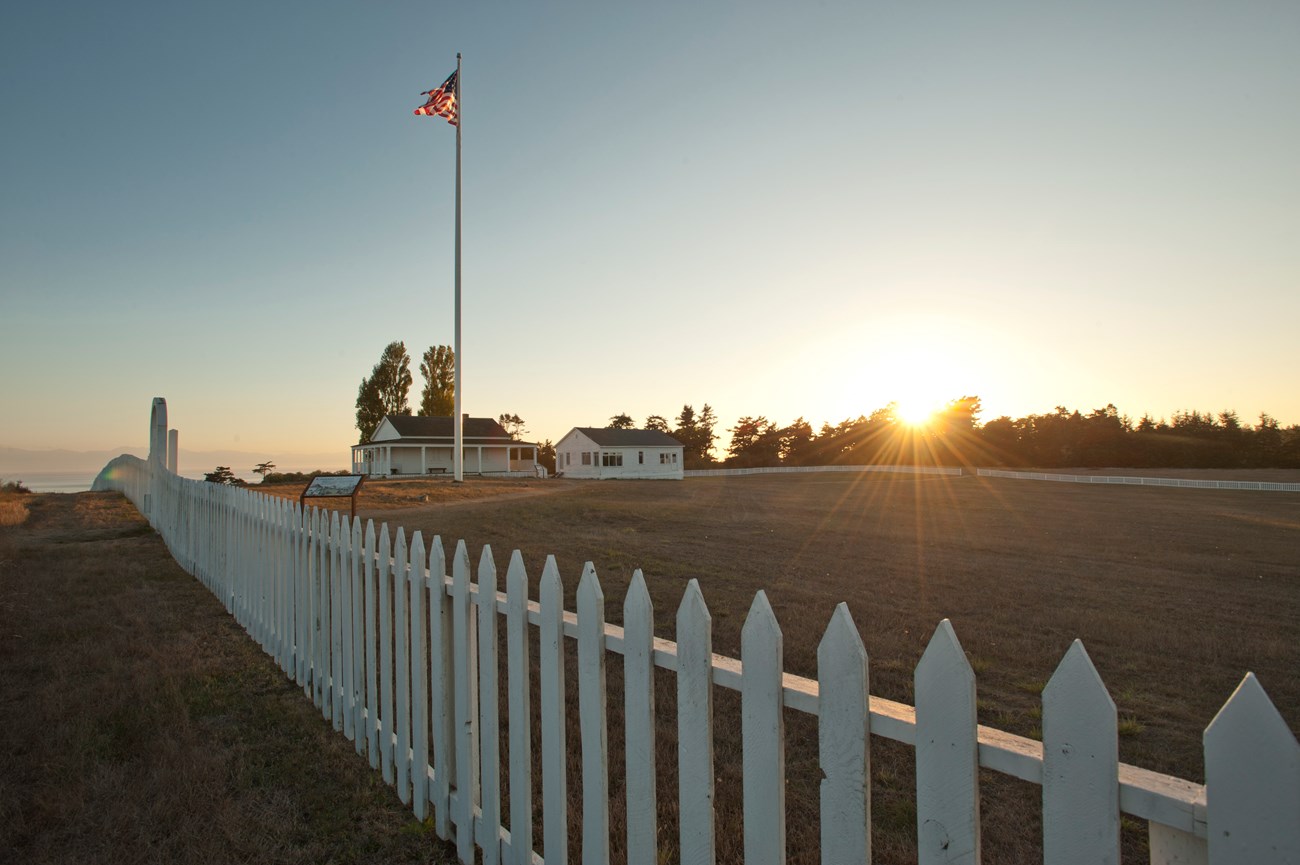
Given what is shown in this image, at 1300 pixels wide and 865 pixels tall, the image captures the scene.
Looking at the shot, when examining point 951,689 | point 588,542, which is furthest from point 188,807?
point 588,542

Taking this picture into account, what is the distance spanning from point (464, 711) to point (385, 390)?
56562 mm

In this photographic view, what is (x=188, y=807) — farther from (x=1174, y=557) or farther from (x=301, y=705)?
(x=1174, y=557)

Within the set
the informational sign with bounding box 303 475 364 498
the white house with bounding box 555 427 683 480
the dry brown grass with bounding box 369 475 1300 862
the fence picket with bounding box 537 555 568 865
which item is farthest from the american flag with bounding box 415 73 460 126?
the white house with bounding box 555 427 683 480

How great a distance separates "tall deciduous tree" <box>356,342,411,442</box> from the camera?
55.1 metres

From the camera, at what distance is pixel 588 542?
11898 millimetres

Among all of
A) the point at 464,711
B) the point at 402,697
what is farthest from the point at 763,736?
the point at 402,697

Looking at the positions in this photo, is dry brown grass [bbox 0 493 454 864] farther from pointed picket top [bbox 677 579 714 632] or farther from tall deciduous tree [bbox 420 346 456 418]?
tall deciduous tree [bbox 420 346 456 418]

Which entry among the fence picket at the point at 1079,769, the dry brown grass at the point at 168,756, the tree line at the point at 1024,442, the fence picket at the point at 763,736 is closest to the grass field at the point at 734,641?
the dry brown grass at the point at 168,756

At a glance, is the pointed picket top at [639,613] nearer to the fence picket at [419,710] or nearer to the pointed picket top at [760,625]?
the pointed picket top at [760,625]

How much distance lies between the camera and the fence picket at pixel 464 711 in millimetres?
3059

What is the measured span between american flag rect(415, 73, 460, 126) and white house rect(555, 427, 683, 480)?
29.0 m

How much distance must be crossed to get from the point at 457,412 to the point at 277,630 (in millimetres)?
21123

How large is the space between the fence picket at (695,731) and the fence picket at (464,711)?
4.31ft

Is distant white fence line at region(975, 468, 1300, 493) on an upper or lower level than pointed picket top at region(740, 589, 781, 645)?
lower
